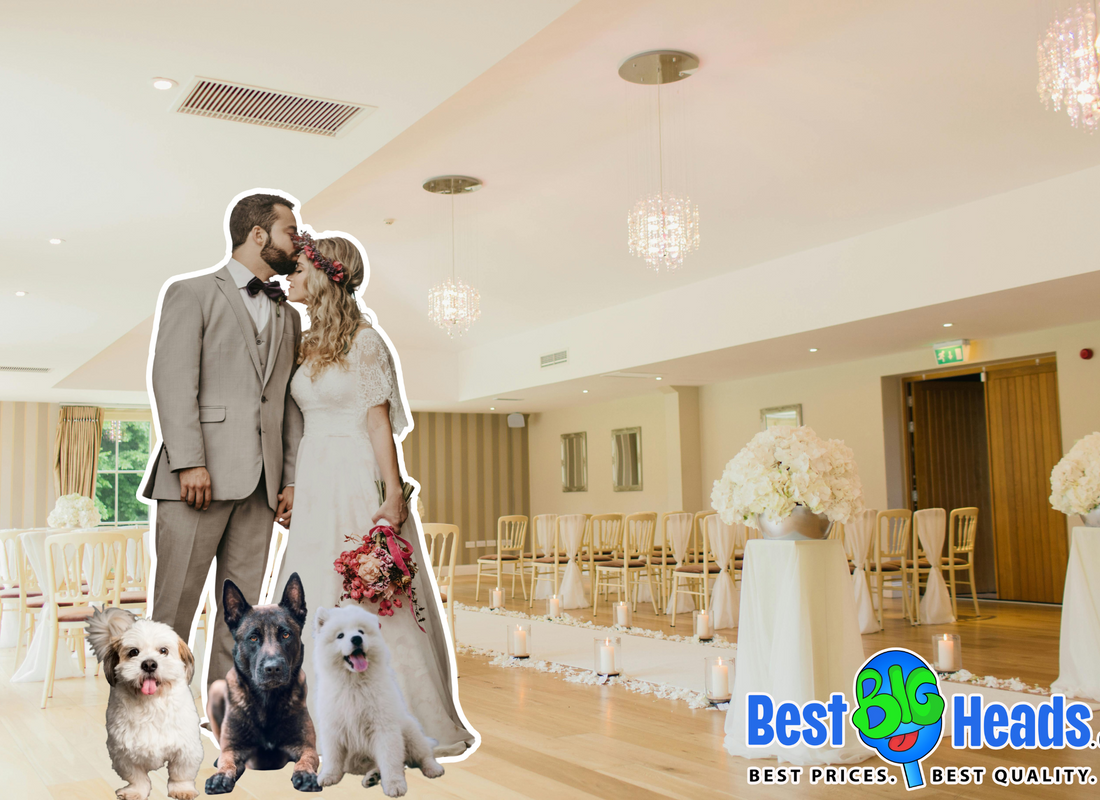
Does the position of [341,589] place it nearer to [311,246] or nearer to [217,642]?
[217,642]

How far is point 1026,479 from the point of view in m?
9.07

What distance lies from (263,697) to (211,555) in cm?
43

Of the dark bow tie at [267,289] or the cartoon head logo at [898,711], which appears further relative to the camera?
the cartoon head logo at [898,711]

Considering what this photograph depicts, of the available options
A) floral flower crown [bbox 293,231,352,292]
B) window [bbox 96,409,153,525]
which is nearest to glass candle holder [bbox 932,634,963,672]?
floral flower crown [bbox 293,231,352,292]

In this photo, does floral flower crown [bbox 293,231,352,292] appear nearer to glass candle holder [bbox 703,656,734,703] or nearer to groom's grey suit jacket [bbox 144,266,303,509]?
groom's grey suit jacket [bbox 144,266,303,509]

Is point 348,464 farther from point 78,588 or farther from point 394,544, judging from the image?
point 78,588

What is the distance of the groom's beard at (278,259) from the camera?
2.85 meters

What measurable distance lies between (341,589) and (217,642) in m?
0.37

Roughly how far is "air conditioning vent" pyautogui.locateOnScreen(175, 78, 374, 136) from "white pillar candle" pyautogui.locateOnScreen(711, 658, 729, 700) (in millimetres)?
3173

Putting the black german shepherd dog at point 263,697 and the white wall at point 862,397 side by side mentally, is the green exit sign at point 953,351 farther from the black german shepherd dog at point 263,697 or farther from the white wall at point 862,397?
the black german shepherd dog at point 263,697

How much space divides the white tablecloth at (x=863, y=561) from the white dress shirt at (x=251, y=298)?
5636 millimetres

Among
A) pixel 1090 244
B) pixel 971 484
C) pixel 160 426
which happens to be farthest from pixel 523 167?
pixel 971 484

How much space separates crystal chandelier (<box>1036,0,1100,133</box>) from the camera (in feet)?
11.5

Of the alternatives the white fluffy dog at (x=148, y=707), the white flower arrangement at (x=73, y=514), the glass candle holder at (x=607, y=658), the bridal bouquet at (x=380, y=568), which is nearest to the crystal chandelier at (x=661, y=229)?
the glass candle holder at (x=607, y=658)
